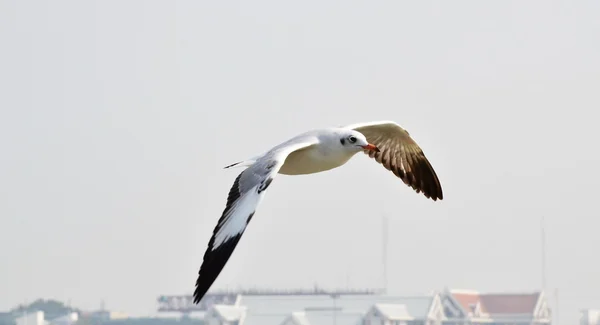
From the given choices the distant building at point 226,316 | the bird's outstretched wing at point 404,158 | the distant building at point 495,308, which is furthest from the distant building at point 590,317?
the bird's outstretched wing at point 404,158

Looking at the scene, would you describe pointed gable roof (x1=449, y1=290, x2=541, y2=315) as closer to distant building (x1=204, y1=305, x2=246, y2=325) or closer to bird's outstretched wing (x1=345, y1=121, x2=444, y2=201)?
distant building (x1=204, y1=305, x2=246, y2=325)

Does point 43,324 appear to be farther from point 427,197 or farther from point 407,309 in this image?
point 427,197

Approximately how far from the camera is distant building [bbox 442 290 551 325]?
307 ft

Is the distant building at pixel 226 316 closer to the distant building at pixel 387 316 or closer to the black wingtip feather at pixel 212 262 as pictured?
the distant building at pixel 387 316

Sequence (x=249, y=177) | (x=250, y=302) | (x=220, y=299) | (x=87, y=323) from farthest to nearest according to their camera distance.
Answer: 1. (x=220, y=299)
2. (x=87, y=323)
3. (x=250, y=302)
4. (x=249, y=177)

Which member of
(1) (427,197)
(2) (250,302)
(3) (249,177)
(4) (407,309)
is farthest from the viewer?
(2) (250,302)

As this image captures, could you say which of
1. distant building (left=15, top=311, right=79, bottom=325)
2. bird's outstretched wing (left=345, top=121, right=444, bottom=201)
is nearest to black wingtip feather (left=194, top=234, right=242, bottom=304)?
bird's outstretched wing (left=345, top=121, right=444, bottom=201)

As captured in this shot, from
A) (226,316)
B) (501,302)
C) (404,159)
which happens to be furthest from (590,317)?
(404,159)

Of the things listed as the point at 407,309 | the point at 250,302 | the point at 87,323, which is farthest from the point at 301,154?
the point at 87,323

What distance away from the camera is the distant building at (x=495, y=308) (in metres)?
93.4

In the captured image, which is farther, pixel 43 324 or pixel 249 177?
pixel 43 324

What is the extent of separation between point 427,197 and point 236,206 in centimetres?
271

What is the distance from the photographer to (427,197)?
11953 mm

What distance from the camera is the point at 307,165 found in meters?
10.3
